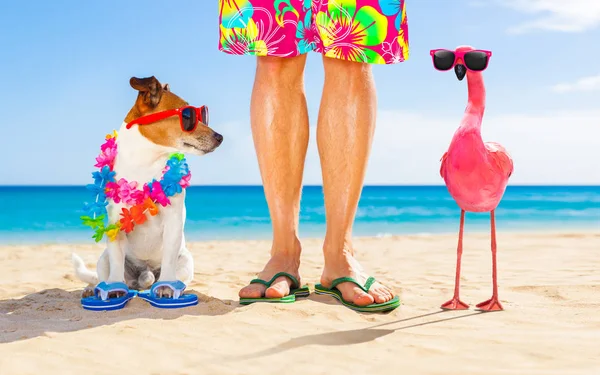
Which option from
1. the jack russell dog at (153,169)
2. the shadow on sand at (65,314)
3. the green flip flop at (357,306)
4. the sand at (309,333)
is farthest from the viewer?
the jack russell dog at (153,169)

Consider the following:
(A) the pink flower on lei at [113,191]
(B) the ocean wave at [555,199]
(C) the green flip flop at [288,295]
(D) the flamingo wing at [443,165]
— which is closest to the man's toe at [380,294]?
(C) the green flip flop at [288,295]

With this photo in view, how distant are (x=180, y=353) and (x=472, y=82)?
1707 mm

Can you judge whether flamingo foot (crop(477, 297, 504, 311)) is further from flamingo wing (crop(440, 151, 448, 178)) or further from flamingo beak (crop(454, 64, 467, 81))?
flamingo beak (crop(454, 64, 467, 81))

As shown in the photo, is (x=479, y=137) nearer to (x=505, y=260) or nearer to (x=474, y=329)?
(x=474, y=329)

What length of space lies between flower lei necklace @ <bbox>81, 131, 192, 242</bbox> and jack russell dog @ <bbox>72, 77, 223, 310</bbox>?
25 millimetres

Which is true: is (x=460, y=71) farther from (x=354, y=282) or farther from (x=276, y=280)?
(x=276, y=280)

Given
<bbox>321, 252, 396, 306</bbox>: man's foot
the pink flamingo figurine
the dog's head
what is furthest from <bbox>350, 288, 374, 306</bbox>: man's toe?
the dog's head

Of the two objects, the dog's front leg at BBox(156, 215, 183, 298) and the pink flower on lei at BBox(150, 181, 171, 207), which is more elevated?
the pink flower on lei at BBox(150, 181, 171, 207)

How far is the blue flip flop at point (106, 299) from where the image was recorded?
2.82 m

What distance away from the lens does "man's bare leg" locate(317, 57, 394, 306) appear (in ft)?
9.30

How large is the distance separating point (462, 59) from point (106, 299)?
194 cm

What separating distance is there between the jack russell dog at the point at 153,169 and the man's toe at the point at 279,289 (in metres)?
0.38

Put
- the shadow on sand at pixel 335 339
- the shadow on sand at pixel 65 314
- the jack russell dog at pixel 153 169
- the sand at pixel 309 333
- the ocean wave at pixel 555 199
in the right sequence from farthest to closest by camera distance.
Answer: the ocean wave at pixel 555 199, the jack russell dog at pixel 153 169, the shadow on sand at pixel 65 314, the shadow on sand at pixel 335 339, the sand at pixel 309 333

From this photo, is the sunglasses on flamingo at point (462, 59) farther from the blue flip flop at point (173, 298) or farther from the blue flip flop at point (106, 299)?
the blue flip flop at point (106, 299)
